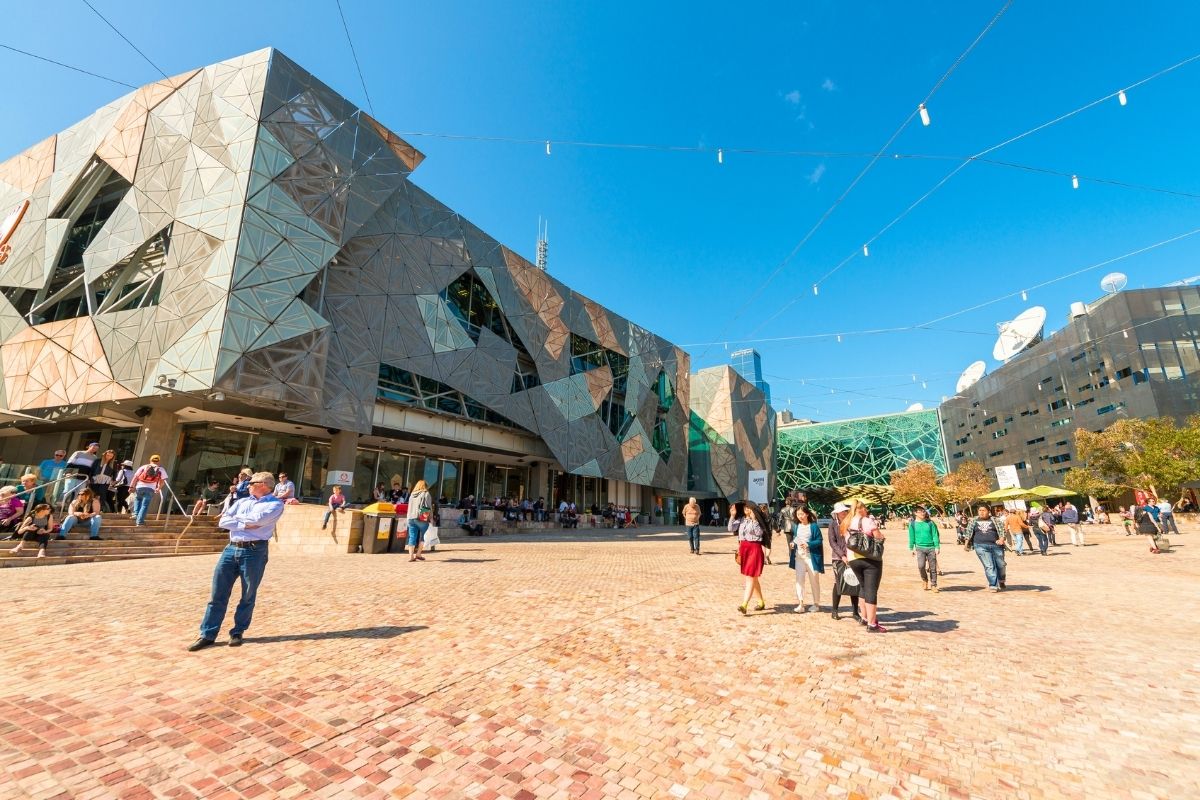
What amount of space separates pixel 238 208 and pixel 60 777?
20539 mm

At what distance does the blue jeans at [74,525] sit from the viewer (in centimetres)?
1112

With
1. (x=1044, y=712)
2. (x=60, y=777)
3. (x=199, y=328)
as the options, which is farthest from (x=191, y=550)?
(x=1044, y=712)

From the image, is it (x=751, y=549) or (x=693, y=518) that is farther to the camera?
(x=693, y=518)

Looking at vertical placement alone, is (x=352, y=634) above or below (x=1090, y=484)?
below

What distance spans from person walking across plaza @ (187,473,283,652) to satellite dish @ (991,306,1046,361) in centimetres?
7155

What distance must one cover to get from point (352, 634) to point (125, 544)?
36.7 ft

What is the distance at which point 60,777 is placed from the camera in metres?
2.51

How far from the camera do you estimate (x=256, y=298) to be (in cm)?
1788

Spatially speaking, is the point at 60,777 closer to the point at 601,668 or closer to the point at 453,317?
the point at 601,668

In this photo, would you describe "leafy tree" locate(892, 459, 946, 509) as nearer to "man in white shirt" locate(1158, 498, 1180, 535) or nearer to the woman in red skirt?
"man in white shirt" locate(1158, 498, 1180, 535)

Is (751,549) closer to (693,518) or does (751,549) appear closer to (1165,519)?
(693,518)

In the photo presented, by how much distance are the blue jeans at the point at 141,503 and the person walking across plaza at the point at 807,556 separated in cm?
1622

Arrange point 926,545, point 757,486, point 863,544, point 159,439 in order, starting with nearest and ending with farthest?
1. point 863,544
2. point 926,545
3. point 159,439
4. point 757,486

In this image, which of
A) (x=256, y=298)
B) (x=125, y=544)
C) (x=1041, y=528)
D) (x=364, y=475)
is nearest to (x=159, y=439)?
(x=256, y=298)
